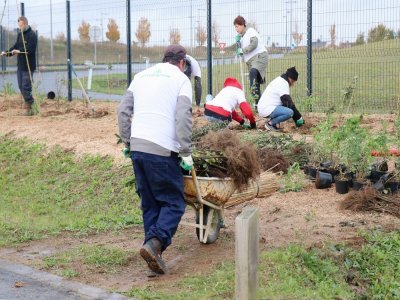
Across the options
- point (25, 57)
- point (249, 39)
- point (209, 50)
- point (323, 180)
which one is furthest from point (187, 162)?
point (25, 57)

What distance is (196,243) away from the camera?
8148 millimetres

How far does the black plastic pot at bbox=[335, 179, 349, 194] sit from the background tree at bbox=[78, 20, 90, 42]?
13325mm

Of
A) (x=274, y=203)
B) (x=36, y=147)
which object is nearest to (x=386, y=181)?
(x=274, y=203)

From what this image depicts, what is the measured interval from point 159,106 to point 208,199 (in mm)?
1096

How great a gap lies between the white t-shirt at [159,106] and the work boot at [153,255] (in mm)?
844

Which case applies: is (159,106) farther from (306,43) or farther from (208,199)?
(306,43)

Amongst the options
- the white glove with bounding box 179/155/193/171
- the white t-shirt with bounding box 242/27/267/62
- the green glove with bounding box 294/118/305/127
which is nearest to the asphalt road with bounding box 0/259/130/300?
the white glove with bounding box 179/155/193/171

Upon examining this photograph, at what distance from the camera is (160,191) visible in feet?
23.3

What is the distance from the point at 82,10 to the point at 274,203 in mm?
12430

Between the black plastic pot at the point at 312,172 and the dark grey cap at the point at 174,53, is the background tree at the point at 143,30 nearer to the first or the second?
the black plastic pot at the point at 312,172

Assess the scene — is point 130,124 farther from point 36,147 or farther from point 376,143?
point 36,147

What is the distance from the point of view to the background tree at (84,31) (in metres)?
21.6

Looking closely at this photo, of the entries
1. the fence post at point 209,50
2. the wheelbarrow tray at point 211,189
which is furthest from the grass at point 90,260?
the fence post at point 209,50

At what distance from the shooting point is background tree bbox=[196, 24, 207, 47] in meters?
16.6
